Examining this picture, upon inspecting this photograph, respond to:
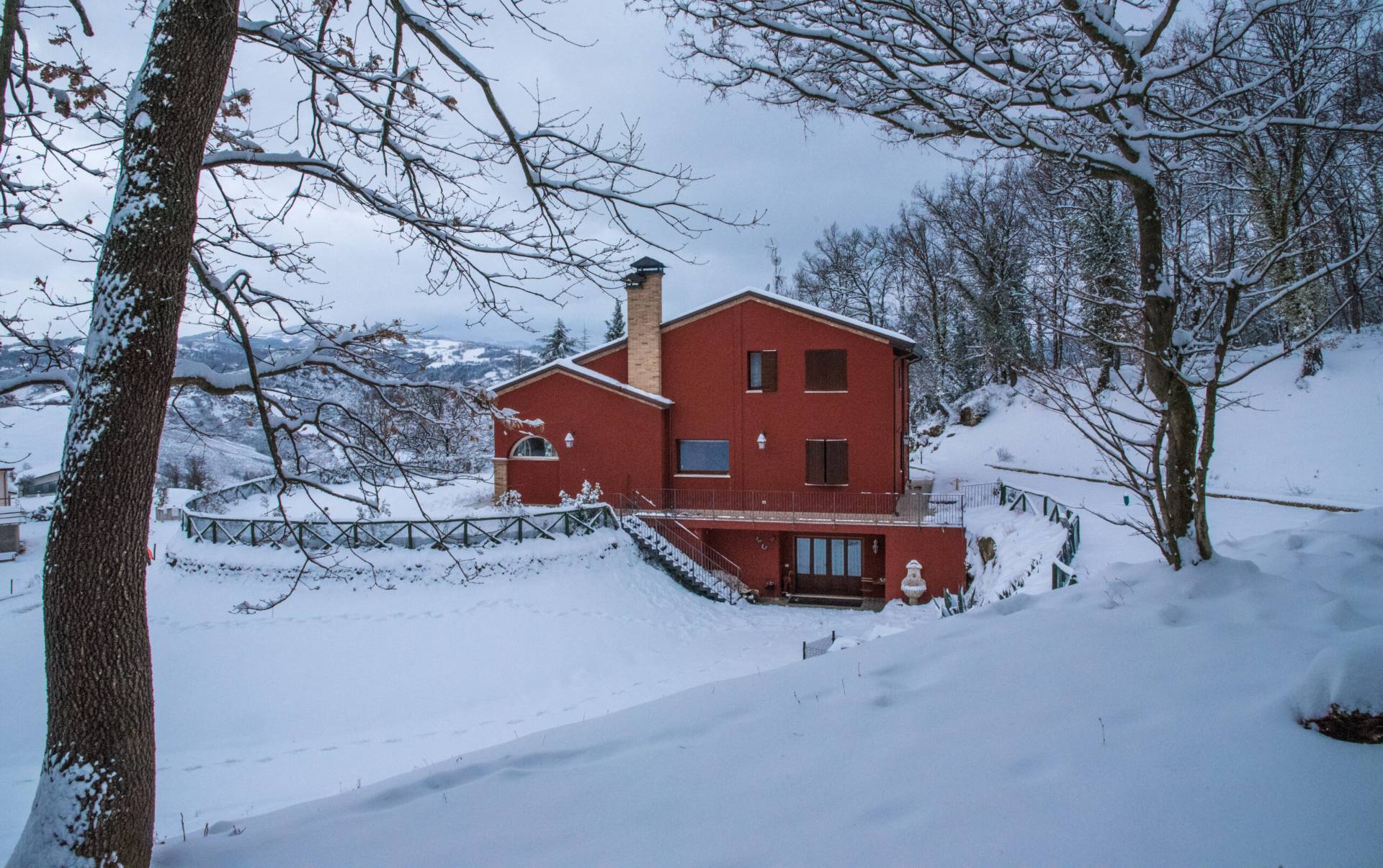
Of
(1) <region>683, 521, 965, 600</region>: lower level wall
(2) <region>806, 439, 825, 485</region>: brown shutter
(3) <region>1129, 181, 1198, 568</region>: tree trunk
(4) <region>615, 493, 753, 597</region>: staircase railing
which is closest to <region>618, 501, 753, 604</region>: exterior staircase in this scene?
(4) <region>615, 493, 753, 597</region>: staircase railing

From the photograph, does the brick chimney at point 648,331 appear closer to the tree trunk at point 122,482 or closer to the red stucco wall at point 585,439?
the red stucco wall at point 585,439

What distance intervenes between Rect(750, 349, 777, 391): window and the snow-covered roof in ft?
8.54

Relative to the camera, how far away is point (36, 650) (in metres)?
12.9

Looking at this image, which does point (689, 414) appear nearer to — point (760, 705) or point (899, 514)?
point (899, 514)

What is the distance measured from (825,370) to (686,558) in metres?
6.76

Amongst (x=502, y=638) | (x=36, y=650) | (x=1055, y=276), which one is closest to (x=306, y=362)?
(x=1055, y=276)

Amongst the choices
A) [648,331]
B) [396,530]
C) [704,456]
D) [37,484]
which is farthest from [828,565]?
[37,484]

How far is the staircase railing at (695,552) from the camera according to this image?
1928 cm

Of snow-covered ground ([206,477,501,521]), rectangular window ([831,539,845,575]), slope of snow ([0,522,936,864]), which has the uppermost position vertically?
snow-covered ground ([206,477,501,521])

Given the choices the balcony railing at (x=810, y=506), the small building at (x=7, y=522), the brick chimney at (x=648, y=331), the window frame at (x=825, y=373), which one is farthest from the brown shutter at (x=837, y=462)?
the small building at (x=7, y=522)

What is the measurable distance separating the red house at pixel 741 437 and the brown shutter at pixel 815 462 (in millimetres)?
31

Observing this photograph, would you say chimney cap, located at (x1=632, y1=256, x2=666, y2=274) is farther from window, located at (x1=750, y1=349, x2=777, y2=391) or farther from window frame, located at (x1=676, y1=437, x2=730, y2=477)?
window frame, located at (x1=676, y1=437, x2=730, y2=477)

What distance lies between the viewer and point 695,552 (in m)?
19.8

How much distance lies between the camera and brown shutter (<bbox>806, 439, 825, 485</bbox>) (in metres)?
20.7
